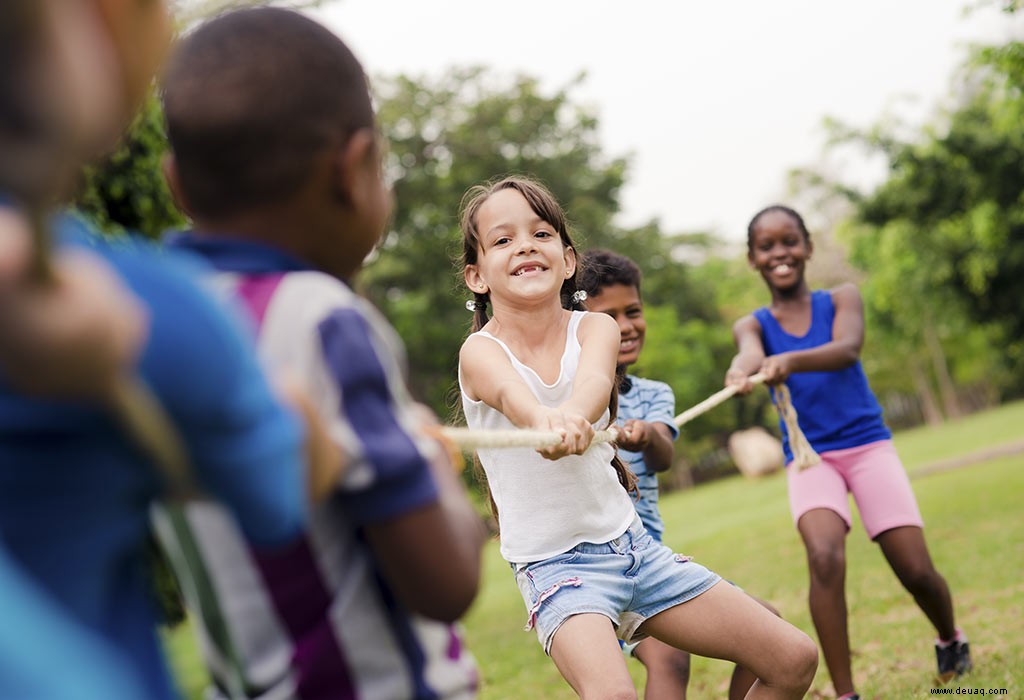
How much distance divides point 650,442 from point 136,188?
17.3 feet

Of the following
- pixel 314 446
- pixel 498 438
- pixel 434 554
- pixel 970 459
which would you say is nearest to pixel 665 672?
pixel 498 438

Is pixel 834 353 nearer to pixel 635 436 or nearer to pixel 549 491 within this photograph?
pixel 635 436

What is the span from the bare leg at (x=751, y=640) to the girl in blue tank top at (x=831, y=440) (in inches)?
66.2

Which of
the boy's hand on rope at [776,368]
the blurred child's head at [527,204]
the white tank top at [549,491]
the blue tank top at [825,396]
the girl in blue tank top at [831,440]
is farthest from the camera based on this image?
the blue tank top at [825,396]

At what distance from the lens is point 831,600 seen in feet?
15.8

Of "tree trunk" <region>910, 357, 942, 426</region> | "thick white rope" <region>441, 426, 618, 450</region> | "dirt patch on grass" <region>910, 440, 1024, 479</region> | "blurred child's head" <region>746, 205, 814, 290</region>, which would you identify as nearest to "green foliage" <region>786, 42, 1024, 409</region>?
"dirt patch on grass" <region>910, 440, 1024, 479</region>

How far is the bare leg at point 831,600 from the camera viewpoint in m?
4.77

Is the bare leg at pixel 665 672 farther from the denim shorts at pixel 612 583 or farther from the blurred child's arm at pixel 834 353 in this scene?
the blurred child's arm at pixel 834 353

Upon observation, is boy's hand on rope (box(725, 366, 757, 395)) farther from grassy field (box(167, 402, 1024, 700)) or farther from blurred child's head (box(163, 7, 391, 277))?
blurred child's head (box(163, 7, 391, 277))

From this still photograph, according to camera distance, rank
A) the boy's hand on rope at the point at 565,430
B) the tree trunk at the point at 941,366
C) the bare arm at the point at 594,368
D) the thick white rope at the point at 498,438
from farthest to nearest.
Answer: the tree trunk at the point at 941,366
the bare arm at the point at 594,368
the boy's hand on rope at the point at 565,430
the thick white rope at the point at 498,438

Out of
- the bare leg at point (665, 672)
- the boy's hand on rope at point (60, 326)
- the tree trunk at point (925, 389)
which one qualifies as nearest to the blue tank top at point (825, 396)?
the bare leg at point (665, 672)

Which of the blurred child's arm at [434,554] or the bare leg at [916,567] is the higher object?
the blurred child's arm at [434,554]

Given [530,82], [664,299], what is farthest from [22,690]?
[664,299]

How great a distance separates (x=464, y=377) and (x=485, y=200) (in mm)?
642
